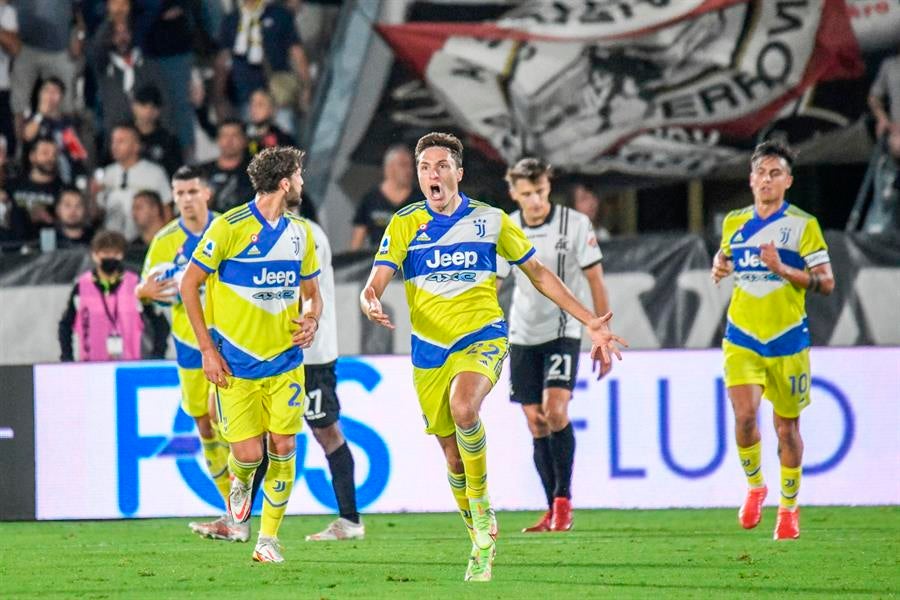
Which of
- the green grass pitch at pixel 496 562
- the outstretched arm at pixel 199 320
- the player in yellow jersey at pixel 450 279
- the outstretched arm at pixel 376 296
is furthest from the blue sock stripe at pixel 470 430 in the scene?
the outstretched arm at pixel 199 320

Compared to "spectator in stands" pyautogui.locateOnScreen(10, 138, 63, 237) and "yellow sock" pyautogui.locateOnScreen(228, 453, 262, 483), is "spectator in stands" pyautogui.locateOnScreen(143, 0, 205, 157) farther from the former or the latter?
"yellow sock" pyautogui.locateOnScreen(228, 453, 262, 483)

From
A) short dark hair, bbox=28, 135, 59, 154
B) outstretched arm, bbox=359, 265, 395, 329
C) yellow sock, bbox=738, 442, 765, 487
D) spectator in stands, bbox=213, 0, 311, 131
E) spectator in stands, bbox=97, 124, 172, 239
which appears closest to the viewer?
outstretched arm, bbox=359, 265, 395, 329

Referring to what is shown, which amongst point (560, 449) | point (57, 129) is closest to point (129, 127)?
point (57, 129)

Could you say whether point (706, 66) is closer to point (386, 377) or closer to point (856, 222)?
point (856, 222)

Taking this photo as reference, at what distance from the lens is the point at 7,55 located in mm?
15070

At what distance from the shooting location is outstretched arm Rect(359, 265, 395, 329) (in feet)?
23.5

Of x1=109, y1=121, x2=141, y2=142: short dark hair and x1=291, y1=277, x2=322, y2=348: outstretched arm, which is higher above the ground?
x1=109, y1=121, x2=141, y2=142: short dark hair

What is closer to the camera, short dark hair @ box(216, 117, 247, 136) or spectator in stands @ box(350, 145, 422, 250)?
spectator in stands @ box(350, 145, 422, 250)

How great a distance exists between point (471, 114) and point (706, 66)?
79.4 inches

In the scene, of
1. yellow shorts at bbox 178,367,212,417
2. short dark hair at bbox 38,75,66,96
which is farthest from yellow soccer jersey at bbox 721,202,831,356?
short dark hair at bbox 38,75,66,96

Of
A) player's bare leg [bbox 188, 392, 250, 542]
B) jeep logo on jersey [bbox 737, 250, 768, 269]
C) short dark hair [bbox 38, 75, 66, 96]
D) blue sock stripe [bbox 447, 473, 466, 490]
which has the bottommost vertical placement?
player's bare leg [bbox 188, 392, 250, 542]

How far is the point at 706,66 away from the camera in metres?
13.6

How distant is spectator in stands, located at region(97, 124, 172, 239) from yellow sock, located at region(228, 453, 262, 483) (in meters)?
5.78

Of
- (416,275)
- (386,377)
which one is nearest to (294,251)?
(416,275)
